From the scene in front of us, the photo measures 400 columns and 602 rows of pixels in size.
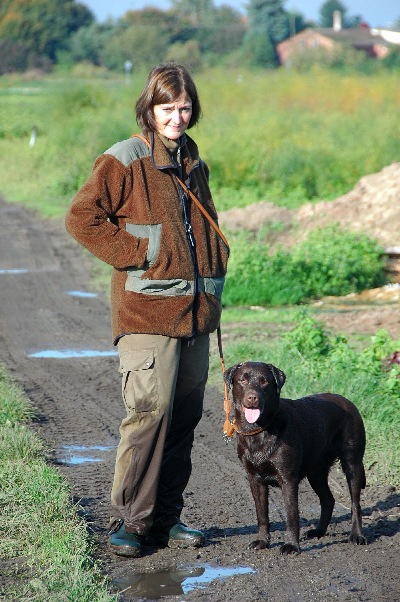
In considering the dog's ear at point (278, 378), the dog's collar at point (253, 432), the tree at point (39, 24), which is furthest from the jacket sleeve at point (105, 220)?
the tree at point (39, 24)

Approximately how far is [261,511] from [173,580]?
20.9 inches

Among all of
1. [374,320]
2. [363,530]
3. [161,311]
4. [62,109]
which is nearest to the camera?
[161,311]

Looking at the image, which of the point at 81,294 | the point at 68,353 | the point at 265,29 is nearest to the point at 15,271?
the point at 81,294

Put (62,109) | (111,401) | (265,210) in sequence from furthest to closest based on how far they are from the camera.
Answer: (62,109), (265,210), (111,401)

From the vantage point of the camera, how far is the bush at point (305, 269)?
464 inches

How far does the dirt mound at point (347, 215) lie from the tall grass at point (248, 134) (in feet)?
5.22

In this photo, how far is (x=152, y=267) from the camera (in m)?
4.46

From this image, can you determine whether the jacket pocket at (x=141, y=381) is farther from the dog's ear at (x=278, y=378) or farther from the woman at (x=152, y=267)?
the dog's ear at (x=278, y=378)

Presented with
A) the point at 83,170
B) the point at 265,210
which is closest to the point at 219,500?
the point at 265,210

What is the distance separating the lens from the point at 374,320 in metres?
10.9

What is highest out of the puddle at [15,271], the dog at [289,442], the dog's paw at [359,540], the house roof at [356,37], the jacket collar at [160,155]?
the jacket collar at [160,155]

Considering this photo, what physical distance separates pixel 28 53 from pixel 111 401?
62.6 metres

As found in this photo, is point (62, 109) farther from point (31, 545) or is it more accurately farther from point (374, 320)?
point (31, 545)

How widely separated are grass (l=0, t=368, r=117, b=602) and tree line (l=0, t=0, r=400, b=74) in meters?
54.4
